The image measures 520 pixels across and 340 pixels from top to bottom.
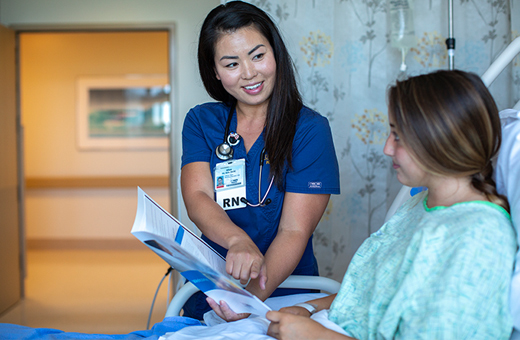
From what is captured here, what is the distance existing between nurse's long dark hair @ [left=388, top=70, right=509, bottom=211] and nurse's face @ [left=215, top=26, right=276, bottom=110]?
0.48m

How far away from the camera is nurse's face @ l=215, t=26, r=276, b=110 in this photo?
1.23 meters

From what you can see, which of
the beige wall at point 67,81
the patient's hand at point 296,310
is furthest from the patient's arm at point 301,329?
the beige wall at point 67,81

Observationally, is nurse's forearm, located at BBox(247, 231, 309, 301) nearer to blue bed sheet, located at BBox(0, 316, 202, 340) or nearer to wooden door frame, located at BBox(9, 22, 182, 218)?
blue bed sheet, located at BBox(0, 316, 202, 340)

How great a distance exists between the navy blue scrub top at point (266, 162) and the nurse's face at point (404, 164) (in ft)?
1.19

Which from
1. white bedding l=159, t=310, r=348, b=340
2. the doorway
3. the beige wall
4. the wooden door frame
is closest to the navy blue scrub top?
white bedding l=159, t=310, r=348, b=340

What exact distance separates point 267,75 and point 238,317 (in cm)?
65

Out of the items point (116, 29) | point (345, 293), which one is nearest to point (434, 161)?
point (345, 293)

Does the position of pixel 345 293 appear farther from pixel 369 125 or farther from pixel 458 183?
pixel 369 125

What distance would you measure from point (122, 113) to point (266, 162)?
4633 millimetres

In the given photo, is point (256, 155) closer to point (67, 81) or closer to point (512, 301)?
point (512, 301)

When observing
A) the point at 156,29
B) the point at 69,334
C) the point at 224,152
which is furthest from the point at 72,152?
the point at 69,334

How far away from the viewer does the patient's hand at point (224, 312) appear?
1.06 m

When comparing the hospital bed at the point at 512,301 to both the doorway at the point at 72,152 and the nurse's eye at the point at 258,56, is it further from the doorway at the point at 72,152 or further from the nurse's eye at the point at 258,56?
the doorway at the point at 72,152

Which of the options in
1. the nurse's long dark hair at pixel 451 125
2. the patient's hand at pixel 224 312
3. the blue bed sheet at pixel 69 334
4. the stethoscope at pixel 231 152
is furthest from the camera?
the stethoscope at pixel 231 152
